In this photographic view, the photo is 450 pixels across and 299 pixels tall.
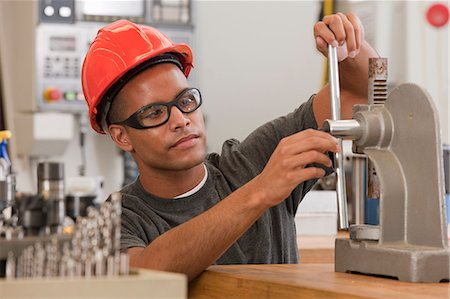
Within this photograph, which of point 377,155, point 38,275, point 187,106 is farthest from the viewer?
point 187,106

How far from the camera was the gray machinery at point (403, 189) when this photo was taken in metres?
1.69

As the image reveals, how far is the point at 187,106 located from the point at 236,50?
3.22 m

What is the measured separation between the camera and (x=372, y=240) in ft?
5.94

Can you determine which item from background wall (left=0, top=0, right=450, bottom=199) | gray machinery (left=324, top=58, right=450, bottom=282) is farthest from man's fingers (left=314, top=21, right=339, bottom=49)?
background wall (left=0, top=0, right=450, bottom=199)

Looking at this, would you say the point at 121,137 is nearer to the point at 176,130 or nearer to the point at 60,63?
the point at 176,130

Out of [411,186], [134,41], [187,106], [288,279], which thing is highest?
[134,41]

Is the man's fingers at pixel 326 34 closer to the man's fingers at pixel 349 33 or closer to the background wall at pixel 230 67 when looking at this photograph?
the man's fingers at pixel 349 33

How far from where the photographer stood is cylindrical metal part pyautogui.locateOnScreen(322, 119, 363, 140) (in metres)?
1.78

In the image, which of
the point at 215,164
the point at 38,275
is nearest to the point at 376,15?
the point at 215,164

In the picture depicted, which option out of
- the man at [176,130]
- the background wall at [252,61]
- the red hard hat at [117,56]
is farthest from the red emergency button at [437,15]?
the red hard hat at [117,56]

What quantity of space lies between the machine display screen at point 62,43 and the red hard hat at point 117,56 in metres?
2.72

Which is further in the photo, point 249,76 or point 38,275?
point 249,76

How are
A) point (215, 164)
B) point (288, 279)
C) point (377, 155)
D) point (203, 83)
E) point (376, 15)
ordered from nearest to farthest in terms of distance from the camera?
point (288, 279)
point (377, 155)
point (215, 164)
point (376, 15)
point (203, 83)

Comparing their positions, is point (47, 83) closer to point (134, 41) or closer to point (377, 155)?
point (134, 41)
